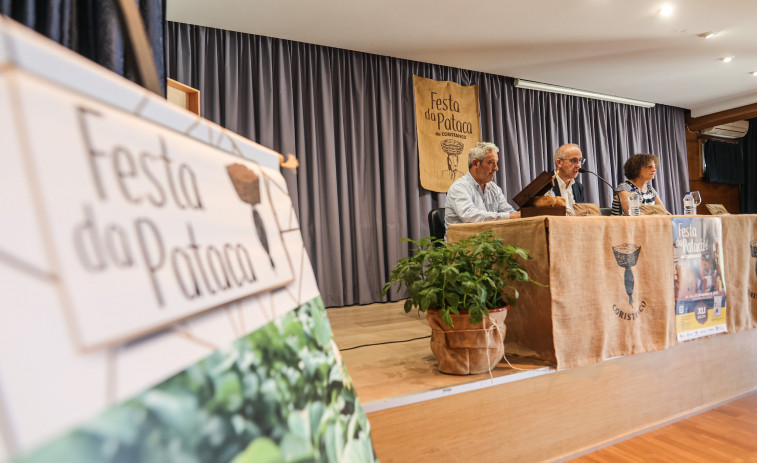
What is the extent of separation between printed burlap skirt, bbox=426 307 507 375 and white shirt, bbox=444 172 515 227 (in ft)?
3.28

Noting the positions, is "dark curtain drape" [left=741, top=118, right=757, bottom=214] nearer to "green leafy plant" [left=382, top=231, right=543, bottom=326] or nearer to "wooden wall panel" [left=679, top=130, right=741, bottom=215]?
"wooden wall panel" [left=679, top=130, right=741, bottom=215]

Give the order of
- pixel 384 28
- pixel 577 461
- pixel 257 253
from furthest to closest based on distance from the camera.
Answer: pixel 384 28, pixel 577 461, pixel 257 253

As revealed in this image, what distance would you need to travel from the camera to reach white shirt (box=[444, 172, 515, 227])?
2438 millimetres

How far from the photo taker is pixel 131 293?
31 cm

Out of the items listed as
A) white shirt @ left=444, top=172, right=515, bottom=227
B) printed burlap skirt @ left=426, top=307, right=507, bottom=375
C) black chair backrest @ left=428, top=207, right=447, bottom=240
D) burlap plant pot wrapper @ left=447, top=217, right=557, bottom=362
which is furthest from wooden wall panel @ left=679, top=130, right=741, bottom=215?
printed burlap skirt @ left=426, top=307, right=507, bottom=375

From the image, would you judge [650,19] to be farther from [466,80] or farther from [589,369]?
[589,369]

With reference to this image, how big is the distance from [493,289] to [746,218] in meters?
1.58

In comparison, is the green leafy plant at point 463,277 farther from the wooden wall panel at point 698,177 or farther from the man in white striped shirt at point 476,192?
the wooden wall panel at point 698,177

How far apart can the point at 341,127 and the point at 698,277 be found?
2.76 m

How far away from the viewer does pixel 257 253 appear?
512 millimetres

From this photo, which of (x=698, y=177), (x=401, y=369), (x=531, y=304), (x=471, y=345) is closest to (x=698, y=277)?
(x=531, y=304)

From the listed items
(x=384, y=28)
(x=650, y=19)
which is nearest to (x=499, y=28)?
(x=384, y=28)

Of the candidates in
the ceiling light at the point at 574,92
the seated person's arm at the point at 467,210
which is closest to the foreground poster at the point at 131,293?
the seated person's arm at the point at 467,210

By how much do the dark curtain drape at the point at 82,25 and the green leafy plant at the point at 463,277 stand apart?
92 centimetres
